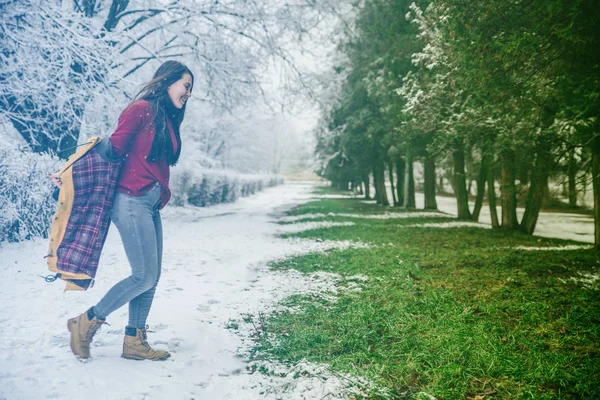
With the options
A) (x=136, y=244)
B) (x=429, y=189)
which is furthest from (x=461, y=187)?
(x=136, y=244)

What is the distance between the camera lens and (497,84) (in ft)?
18.2

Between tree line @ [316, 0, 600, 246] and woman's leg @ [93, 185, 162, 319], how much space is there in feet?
14.6

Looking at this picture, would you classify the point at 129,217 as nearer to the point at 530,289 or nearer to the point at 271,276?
the point at 271,276

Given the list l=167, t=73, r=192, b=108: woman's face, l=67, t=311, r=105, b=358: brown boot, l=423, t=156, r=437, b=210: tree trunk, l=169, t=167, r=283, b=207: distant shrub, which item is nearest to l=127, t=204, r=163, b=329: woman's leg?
l=67, t=311, r=105, b=358: brown boot

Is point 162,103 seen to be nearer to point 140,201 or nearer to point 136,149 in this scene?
point 136,149

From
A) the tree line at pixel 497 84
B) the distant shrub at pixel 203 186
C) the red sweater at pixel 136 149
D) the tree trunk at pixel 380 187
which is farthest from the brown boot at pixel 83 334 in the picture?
the tree trunk at pixel 380 187

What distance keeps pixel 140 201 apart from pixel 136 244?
302 millimetres

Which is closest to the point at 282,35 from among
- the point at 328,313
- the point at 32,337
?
the point at 328,313

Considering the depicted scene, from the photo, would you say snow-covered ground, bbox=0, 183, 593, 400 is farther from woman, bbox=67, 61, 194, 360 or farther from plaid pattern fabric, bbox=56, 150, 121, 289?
plaid pattern fabric, bbox=56, 150, 121, 289

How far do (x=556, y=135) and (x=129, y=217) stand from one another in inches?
298

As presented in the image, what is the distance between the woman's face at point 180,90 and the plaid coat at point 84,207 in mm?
603

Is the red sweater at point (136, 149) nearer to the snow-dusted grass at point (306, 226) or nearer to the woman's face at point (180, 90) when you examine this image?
the woman's face at point (180, 90)

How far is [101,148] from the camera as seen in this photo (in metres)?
2.80

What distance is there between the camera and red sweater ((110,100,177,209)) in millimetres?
2771
